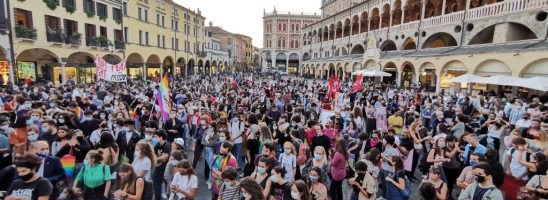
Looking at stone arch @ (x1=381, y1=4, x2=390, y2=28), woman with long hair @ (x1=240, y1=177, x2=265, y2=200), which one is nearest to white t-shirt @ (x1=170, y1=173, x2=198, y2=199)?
woman with long hair @ (x1=240, y1=177, x2=265, y2=200)

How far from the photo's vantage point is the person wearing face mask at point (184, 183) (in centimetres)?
452

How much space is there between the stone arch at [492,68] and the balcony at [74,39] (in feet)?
96.5

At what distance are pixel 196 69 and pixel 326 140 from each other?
149 feet

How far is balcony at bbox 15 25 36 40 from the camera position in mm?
19500

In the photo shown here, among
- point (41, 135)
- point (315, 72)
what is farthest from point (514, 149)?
point (315, 72)

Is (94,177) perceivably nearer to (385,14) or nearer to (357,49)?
(385,14)

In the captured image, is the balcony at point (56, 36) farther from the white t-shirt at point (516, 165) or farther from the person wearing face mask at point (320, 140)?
→ the white t-shirt at point (516, 165)

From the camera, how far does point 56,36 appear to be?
2247 cm

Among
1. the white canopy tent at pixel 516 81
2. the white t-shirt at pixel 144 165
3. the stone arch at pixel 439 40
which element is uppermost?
the stone arch at pixel 439 40

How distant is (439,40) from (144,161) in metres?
31.5

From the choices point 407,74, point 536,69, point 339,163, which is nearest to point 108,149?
point 339,163

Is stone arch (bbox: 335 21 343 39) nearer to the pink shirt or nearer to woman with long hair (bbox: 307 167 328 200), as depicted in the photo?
the pink shirt

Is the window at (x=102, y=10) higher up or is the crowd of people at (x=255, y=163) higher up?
the window at (x=102, y=10)

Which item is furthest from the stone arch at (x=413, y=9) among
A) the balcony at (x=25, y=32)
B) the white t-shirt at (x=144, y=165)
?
the balcony at (x=25, y=32)
